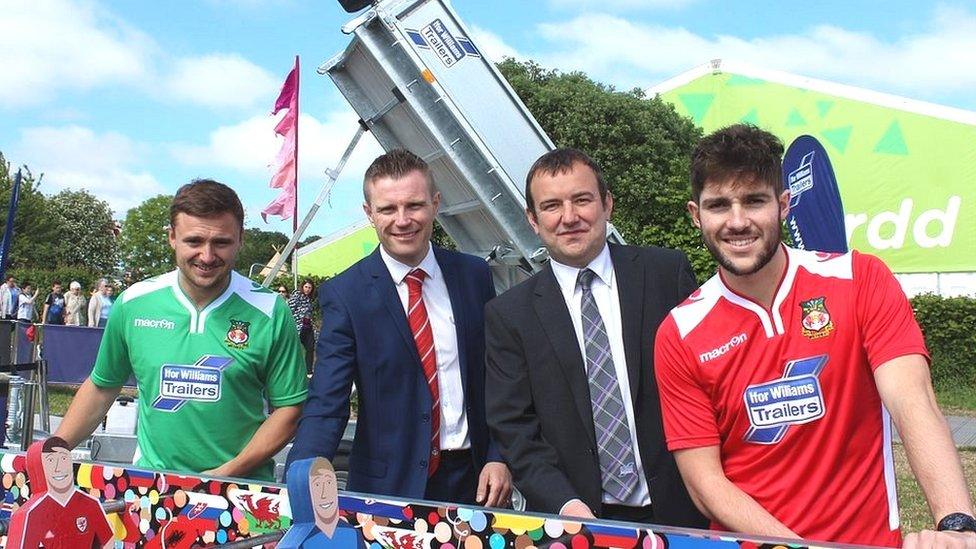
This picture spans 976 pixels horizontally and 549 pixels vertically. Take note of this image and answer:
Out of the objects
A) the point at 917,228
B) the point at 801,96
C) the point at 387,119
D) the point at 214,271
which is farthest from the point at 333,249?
the point at 214,271

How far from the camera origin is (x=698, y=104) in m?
25.5

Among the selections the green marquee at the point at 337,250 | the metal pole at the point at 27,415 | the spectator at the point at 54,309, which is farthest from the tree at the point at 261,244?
the metal pole at the point at 27,415

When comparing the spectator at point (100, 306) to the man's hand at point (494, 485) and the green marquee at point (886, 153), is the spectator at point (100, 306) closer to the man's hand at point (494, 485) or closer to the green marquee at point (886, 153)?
the man's hand at point (494, 485)

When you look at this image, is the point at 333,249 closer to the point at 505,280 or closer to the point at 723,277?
the point at 505,280

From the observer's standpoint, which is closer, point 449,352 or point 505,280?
point 449,352

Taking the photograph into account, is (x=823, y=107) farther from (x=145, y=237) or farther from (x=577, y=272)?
(x=145, y=237)

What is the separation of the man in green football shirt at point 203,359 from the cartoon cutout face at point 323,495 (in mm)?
1382

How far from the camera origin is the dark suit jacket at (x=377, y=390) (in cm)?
254

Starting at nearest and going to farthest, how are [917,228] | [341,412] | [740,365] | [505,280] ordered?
[740,365] → [341,412] → [505,280] → [917,228]

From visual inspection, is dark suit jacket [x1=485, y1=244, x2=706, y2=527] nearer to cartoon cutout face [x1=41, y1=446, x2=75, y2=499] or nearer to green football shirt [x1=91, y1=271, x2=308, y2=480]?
green football shirt [x1=91, y1=271, x2=308, y2=480]

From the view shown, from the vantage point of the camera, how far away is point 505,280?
19.2 ft

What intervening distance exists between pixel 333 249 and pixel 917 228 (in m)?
15.8

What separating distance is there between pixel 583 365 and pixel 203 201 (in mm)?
1183

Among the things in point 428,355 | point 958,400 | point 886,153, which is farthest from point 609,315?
point 886,153
